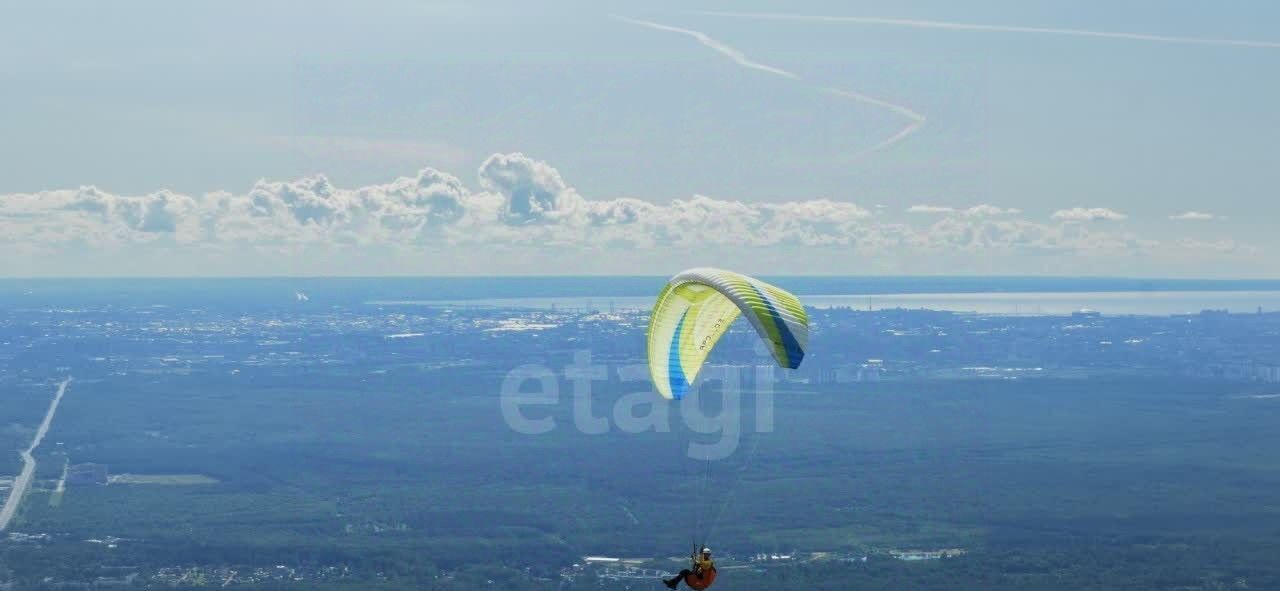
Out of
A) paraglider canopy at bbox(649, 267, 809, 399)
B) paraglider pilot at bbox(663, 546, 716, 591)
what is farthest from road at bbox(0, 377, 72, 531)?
paraglider pilot at bbox(663, 546, 716, 591)

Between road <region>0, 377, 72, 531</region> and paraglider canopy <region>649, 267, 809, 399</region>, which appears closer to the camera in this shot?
paraglider canopy <region>649, 267, 809, 399</region>

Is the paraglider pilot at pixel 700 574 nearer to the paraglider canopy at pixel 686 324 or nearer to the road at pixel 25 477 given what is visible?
the paraglider canopy at pixel 686 324

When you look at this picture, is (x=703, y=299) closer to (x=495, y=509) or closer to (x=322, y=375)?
(x=495, y=509)

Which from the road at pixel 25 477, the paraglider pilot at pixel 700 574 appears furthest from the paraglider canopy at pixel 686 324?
the road at pixel 25 477

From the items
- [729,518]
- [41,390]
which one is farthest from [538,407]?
[729,518]
